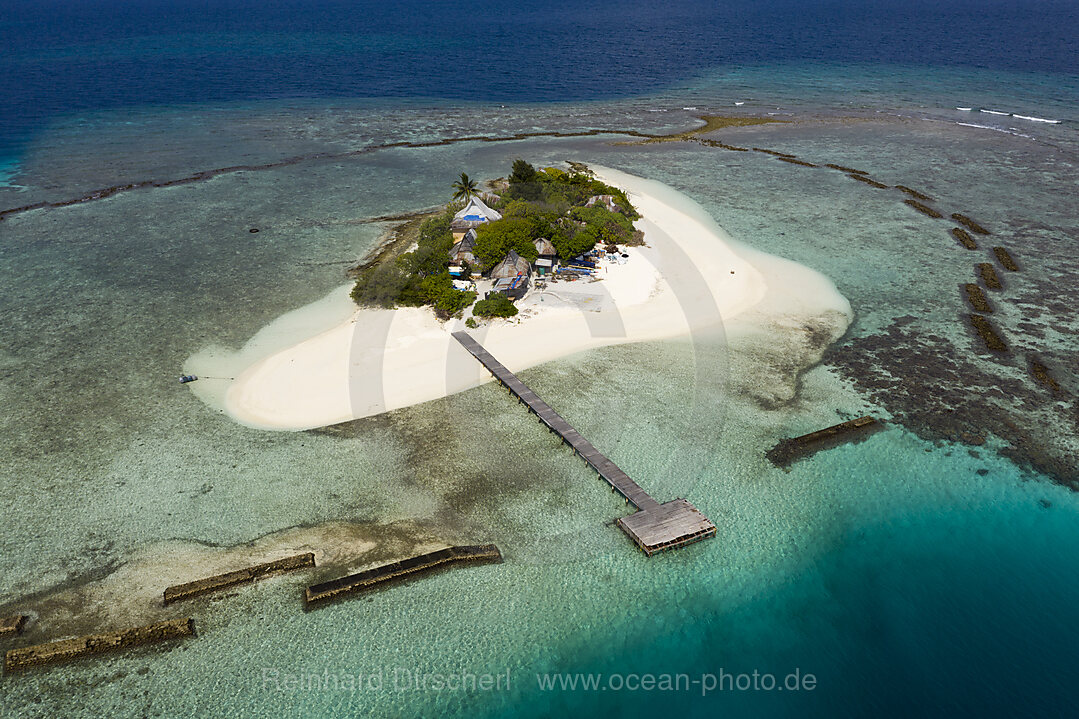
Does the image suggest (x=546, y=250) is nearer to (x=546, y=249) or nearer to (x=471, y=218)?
(x=546, y=249)

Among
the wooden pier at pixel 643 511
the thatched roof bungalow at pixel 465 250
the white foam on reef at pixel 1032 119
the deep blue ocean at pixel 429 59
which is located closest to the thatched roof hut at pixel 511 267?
the thatched roof bungalow at pixel 465 250

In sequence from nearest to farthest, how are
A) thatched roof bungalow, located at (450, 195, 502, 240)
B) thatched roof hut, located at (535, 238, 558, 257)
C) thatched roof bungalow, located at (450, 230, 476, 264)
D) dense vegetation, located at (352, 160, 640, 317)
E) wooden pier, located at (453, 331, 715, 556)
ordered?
1. wooden pier, located at (453, 331, 715, 556)
2. dense vegetation, located at (352, 160, 640, 317)
3. thatched roof hut, located at (535, 238, 558, 257)
4. thatched roof bungalow, located at (450, 230, 476, 264)
5. thatched roof bungalow, located at (450, 195, 502, 240)

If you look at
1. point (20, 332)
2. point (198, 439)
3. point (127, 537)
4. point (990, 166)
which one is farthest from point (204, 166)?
Result: point (990, 166)

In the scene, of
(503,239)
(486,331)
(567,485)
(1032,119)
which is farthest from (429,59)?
(567,485)

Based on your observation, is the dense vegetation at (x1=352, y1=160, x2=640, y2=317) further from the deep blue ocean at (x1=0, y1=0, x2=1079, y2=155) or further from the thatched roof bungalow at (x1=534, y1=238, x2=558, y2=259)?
the deep blue ocean at (x1=0, y1=0, x2=1079, y2=155)

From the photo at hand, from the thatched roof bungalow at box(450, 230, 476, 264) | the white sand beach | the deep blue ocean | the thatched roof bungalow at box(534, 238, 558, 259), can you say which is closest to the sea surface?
the white sand beach

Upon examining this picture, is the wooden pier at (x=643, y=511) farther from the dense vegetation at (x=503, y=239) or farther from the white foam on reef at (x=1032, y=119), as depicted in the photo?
the white foam on reef at (x=1032, y=119)
